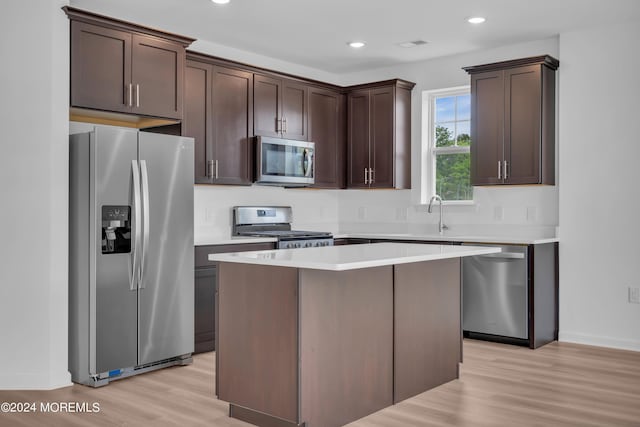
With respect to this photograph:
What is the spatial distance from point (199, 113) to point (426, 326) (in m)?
2.57

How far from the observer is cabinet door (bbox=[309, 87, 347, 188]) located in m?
6.11

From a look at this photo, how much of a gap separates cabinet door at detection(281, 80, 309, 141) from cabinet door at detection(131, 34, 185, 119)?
137 cm

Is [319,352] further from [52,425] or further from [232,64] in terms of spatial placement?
[232,64]

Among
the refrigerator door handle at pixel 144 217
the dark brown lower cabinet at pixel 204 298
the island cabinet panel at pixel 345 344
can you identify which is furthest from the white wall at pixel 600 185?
the refrigerator door handle at pixel 144 217

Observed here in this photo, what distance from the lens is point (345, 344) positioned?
3131mm

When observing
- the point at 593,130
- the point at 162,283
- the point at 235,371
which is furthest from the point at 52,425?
the point at 593,130

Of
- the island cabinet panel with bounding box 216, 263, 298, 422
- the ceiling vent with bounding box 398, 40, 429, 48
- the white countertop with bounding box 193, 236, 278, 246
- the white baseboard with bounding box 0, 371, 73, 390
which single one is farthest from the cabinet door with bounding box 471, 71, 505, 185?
the white baseboard with bounding box 0, 371, 73, 390

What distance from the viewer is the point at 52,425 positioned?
316 cm

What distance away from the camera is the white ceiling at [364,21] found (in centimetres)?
443

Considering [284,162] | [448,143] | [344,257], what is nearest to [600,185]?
[448,143]

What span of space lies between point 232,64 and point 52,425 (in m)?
3.22

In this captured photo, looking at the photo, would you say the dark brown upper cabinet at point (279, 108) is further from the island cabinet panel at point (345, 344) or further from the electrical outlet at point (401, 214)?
the island cabinet panel at point (345, 344)

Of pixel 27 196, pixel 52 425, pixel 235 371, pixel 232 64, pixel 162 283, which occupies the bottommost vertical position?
pixel 52 425

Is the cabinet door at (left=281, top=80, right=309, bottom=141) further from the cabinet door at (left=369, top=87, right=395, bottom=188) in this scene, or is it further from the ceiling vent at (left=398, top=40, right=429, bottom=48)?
the ceiling vent at (left=398, top=40, right=429, bottom=48)
